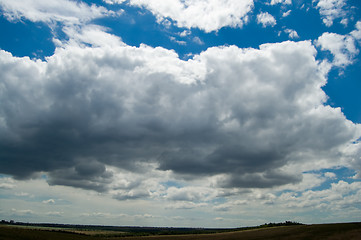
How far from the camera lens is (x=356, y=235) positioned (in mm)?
52562

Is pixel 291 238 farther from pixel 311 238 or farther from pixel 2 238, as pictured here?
pixel 2 238

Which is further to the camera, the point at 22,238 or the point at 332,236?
the point at 22,238

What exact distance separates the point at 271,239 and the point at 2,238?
212 feet

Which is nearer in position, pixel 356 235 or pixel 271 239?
pixel 356 235

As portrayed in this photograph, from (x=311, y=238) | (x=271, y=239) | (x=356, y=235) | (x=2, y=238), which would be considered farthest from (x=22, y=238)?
(x=356, y=235)

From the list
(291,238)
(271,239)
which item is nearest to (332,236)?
(291,238)

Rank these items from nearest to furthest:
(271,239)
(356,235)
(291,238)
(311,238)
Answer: (356,235)
(311,238)
(291,238)
(271,239)

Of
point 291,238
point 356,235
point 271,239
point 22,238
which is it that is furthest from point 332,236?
point 22,238

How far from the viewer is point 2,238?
64562 mm

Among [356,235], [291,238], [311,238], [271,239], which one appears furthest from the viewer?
[271,239]

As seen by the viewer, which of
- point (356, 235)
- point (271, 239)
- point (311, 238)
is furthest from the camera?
point (271, 239)

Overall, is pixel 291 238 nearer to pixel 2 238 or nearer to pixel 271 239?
pixel 271 239

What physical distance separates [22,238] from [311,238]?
69785mm

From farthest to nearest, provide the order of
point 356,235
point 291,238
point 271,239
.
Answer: point 271,239
point 291,238
point 356,235
